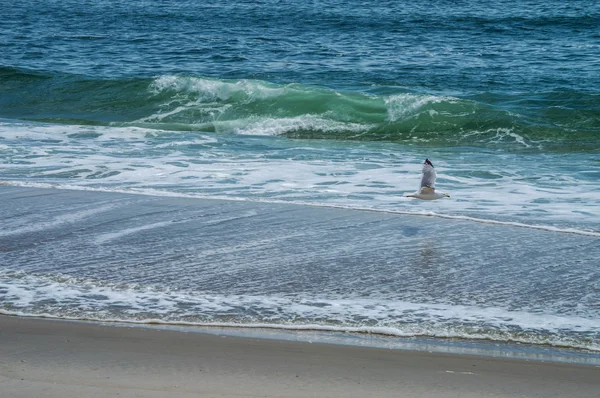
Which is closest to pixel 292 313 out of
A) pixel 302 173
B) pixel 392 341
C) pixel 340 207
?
pixel 392 341

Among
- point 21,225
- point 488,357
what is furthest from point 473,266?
point 21,225

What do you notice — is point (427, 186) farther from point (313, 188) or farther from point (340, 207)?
point (313, 188)

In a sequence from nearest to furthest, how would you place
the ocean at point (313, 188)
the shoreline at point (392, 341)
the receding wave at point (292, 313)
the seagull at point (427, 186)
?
the shoreline at point (392, 341) < the receding wave at point (292, 313) < the ocean at point (313, 188) < the seagull at point (427, 186)

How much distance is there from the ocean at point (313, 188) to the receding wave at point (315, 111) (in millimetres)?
57

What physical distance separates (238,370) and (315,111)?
36.9 feet

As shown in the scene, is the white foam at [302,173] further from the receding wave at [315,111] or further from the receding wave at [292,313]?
the receding wave at [292,313]

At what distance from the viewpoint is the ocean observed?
438 cm

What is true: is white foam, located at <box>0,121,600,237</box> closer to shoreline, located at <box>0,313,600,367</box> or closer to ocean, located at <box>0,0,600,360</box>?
ocean, located at <box>0,0,600,360</box>

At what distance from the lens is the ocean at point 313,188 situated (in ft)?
14.4

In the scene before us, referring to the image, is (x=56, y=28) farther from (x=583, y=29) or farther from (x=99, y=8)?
(x=583, y=29)

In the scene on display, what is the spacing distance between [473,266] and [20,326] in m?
2.48

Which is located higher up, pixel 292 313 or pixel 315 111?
pixel 292 313

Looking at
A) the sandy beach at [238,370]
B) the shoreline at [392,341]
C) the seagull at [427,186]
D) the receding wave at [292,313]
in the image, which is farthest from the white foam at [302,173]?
the sandy beach at [238,370]

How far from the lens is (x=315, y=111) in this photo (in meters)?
14.5
